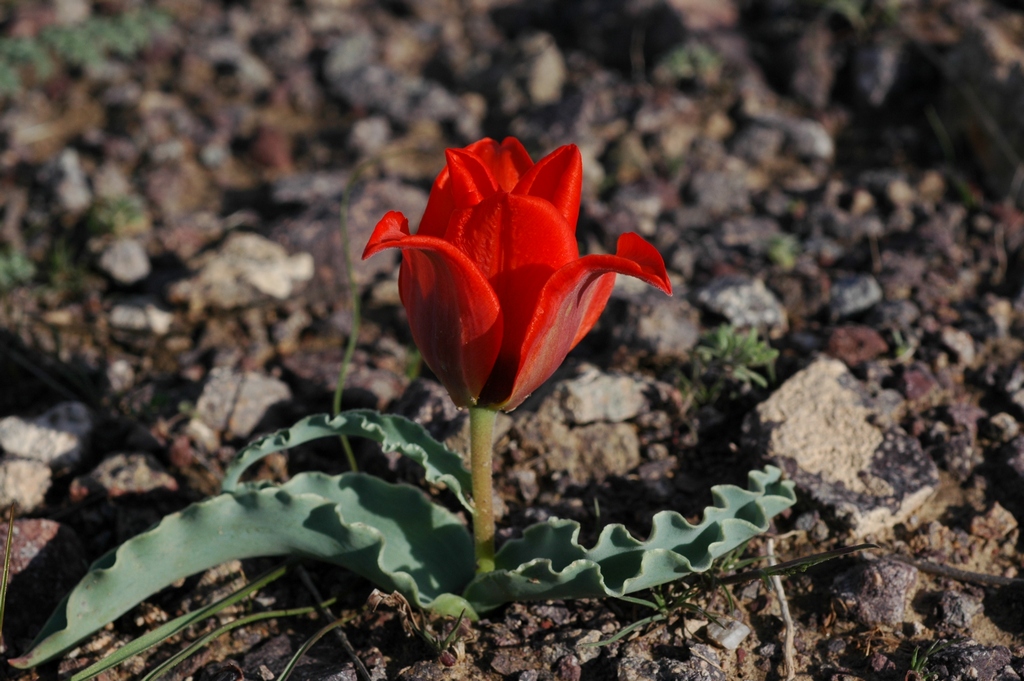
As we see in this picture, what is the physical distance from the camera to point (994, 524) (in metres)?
2.53

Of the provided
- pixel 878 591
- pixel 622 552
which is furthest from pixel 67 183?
pixel 878 591

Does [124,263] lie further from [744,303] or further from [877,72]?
[877,72]

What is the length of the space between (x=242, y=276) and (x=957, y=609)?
2.63m

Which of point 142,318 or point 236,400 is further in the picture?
point 142,318

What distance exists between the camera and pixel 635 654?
88.7 inches

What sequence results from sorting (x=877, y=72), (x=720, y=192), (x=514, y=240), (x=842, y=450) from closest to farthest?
(x=514, y=240) < (x=842, y=450) < (x=720, y=192) < (x=877, y=72)

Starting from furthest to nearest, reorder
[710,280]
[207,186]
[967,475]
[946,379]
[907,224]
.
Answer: [207,186] → [907,224] → [710,280] → [946,379] → [967,475]

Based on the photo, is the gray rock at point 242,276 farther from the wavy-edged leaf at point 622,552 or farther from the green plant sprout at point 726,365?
the wavy-edged leaf at point 622,552

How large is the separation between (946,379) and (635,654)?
141cm

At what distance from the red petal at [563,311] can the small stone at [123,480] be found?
4.01 feet

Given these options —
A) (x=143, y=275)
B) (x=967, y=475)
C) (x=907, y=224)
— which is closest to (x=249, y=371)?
(x=143, y=275)

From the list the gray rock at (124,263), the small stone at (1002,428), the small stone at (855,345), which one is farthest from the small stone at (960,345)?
the gray rock at (124,263)

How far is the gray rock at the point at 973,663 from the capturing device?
83.4 inches

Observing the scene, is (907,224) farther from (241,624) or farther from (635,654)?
(241,624)
